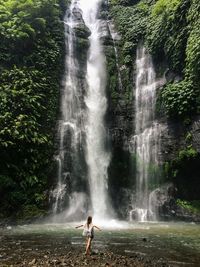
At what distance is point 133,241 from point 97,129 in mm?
12424

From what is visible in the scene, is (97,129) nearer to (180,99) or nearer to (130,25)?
(180,99)

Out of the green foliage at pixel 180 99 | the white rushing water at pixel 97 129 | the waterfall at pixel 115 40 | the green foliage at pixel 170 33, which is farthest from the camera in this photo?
the waterfall at pixel 115 40

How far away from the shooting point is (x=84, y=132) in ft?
78.7

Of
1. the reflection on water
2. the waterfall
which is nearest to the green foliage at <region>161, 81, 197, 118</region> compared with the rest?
the waterfall

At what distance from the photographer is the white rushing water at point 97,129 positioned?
863 inches

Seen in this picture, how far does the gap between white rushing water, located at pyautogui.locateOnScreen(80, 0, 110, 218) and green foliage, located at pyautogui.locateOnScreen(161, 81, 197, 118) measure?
4.55m

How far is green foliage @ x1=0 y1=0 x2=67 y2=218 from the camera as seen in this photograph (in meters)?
19.8

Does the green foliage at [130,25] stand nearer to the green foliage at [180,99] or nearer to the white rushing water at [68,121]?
the white rushing water at [68,121]

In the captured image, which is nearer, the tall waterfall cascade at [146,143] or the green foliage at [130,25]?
the tall waterfall cascade at [146,143]

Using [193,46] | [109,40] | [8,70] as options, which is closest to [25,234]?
[8,70]

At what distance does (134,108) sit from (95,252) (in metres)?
16.0

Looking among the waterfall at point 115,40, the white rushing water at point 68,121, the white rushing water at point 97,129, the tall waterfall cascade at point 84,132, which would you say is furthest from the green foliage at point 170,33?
the white rushing water at point 68,121

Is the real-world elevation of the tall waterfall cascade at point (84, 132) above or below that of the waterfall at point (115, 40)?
below

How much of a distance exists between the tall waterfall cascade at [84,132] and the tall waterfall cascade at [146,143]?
1992mm
